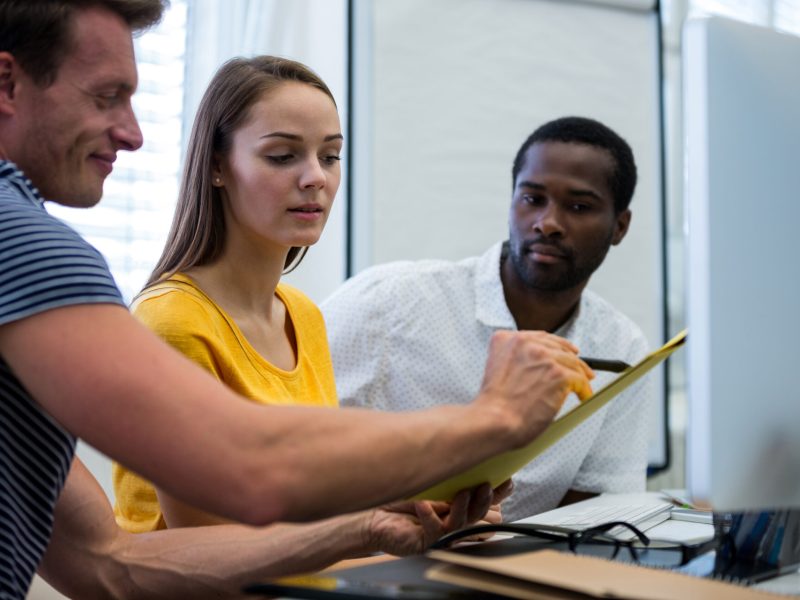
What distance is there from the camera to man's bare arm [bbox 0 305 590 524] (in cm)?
63

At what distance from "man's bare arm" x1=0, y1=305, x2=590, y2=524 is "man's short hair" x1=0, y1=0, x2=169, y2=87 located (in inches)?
9.7

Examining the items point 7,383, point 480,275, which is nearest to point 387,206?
point 480,275

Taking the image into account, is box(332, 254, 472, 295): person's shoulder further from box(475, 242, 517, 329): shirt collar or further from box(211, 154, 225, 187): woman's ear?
box(211, 154, 225, 187): woman's ear

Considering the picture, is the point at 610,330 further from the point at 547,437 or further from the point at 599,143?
the point at 547,437

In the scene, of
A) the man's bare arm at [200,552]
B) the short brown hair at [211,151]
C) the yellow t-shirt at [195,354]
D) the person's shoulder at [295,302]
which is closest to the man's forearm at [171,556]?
the man's bare arm at [200,552]

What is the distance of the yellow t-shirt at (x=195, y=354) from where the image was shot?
1.22 meters

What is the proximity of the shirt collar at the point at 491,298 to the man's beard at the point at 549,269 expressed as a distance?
47 millimetres

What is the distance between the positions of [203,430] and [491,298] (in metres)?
1.38

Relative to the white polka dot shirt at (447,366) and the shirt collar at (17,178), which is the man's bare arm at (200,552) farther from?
the white polka dot shirt at (447,366)

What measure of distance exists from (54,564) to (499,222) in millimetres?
1788

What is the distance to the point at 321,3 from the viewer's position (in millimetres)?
2398

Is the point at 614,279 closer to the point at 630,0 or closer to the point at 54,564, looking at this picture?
the point at 630,0

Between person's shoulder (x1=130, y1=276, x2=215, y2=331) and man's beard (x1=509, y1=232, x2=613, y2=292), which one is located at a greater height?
man's beard (x1=509, y1=232, x2=613, y2=292)

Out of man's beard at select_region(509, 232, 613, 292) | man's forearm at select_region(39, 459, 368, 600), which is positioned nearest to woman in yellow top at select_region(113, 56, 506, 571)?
man's forearm at select_region(39, 459, 368, 600)
